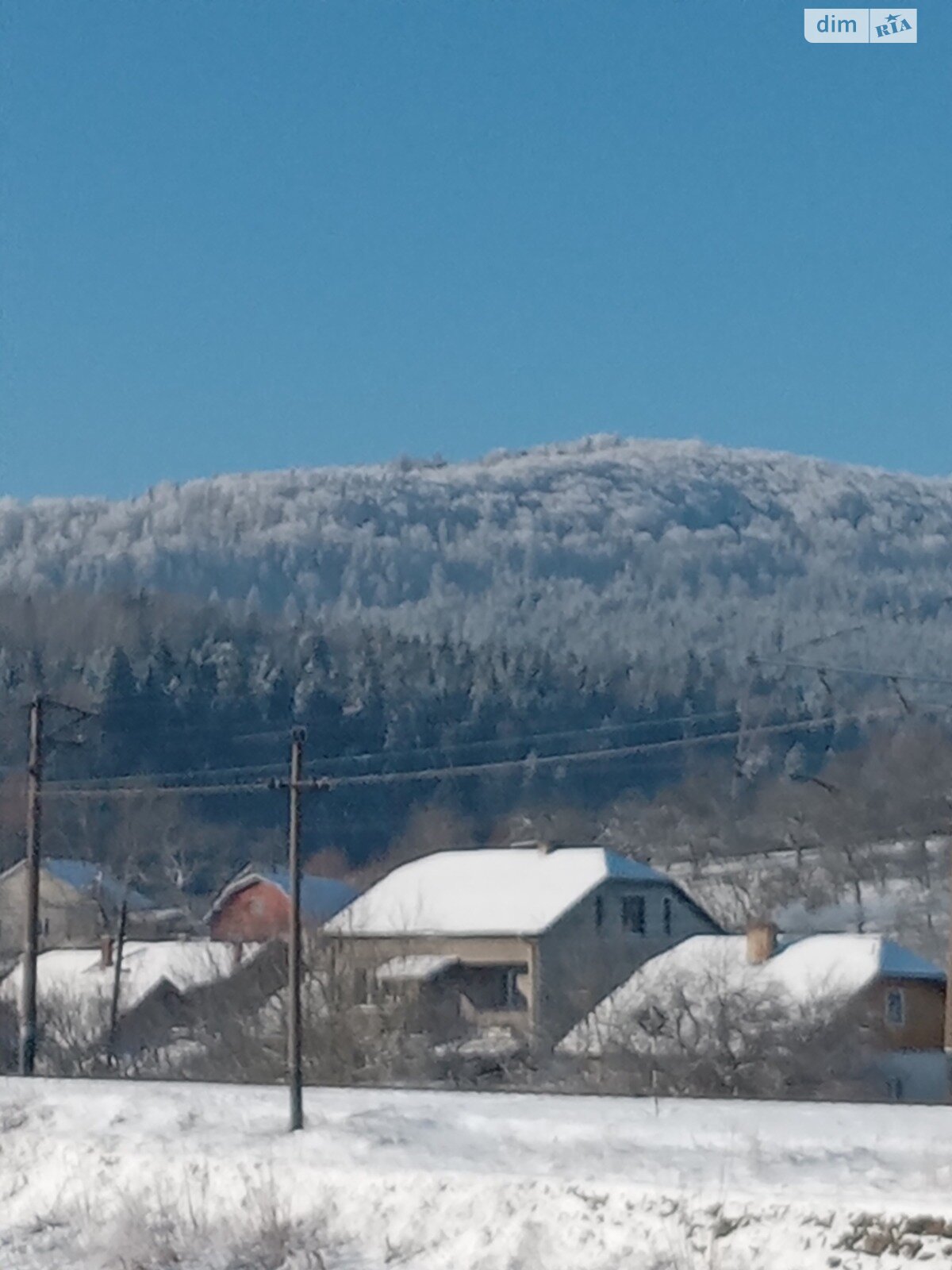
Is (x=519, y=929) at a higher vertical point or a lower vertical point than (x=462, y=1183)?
higher

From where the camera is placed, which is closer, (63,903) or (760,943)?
(760,943)

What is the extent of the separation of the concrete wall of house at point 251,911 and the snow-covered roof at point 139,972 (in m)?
9.69

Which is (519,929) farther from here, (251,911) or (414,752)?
(414,752)

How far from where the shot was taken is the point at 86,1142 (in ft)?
62.5

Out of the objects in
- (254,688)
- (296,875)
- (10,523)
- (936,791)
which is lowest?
(296,875)

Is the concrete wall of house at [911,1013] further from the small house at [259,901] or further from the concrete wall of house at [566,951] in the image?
the small house at [259,901]

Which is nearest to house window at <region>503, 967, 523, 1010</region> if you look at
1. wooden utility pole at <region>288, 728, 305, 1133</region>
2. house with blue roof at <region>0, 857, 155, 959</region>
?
house with blue roof at <region>0, 857, 155, 959</region>

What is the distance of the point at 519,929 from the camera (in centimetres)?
5878

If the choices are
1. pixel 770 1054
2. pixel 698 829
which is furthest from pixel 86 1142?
pixel 698 829

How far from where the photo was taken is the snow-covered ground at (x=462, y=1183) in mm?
13508

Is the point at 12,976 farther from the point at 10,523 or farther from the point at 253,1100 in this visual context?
the point at 10,523

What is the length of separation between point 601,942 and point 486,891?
3.96 m

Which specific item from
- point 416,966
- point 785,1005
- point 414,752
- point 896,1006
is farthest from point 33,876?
point 414,752

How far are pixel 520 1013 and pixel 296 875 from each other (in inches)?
1423
